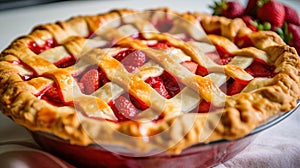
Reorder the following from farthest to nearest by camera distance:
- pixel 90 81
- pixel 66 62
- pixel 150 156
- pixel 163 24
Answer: pixel 163 24, pixel 66 62, pixel 90 81, pixel 150 156

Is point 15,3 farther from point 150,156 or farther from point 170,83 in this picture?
point 150,156

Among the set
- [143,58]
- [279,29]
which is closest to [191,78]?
[143,58]

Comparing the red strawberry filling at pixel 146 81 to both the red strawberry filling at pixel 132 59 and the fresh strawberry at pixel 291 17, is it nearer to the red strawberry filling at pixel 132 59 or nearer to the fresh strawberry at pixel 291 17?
the red strawberry filling at pixel 132 59

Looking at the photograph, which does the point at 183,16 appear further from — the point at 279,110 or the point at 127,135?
the point at 127,135

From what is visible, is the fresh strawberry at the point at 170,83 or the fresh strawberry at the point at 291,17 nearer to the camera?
the fresh strawberry at the point at 170,83

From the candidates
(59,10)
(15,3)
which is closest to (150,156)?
(59,10)

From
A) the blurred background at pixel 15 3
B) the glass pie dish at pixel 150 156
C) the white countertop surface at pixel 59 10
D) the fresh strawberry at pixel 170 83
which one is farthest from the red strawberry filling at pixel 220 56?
the blurred background at pixel 15 3

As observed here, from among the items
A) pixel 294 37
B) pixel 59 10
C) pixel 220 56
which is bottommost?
pixel 59 10
